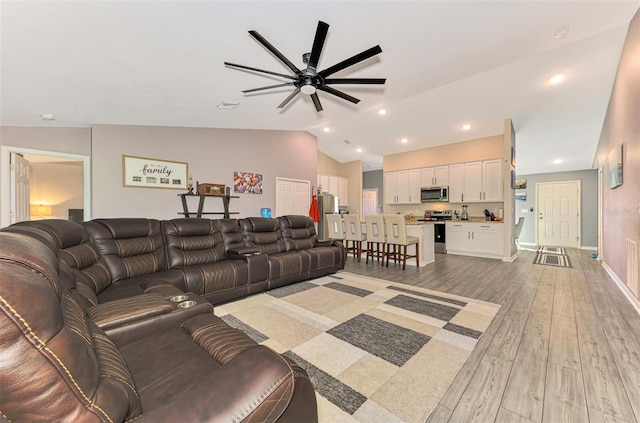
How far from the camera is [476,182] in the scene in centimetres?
636

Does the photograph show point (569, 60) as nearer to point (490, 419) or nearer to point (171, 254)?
point (490, 419)

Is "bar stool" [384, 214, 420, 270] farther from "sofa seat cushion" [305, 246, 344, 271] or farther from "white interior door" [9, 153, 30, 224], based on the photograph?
"white interior door" [9, 153, 30, 224]

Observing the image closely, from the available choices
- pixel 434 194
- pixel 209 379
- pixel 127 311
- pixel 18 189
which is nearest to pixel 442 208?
pixel 434 194

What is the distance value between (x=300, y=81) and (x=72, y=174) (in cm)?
687

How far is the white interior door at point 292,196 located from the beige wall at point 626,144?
219 inches

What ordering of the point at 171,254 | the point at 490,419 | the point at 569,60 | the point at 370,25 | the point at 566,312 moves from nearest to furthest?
the point at 490,419 < the point at 370,25 < the point at 566,312 < the point at 171,254 < the point at 569,60

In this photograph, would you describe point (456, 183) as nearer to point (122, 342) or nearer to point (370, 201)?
point (370, 201)

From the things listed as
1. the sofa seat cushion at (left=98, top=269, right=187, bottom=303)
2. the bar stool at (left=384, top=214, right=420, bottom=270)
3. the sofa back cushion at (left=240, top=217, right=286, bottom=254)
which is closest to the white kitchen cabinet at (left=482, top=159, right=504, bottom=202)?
the bar stool at (left=384, top=214, right=420, bottom=270)

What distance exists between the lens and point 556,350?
198cm

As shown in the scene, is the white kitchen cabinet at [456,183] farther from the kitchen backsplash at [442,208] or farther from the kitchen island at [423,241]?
the kitchen island at [423,241]

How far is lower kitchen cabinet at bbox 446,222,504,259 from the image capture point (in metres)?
5.77

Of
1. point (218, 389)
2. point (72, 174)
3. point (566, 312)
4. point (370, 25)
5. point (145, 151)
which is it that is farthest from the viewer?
point (72, 174)

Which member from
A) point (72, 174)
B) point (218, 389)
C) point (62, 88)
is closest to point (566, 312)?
point (218, 389)

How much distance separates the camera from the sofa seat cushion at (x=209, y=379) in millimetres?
675
